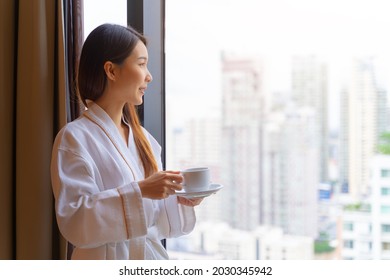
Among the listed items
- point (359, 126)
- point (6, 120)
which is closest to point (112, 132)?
point (6, 120)

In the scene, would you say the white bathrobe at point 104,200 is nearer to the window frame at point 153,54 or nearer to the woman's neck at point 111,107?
the woman's neck at point 111,107

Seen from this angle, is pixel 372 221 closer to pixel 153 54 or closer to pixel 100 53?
pixel 153 54

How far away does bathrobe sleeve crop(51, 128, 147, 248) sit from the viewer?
3.84ft

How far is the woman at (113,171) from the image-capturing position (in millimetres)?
1181

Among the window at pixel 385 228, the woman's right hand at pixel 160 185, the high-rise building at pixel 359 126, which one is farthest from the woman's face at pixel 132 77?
the window at pixel 385 228

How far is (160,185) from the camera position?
119cm

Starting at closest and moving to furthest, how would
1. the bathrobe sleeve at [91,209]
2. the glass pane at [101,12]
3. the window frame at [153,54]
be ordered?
the bathrobe sleeve at [91,209]
the window frame at [153,54]
the glass pane at [101,12]

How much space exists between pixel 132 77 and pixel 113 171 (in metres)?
0.25

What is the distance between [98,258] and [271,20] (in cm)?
99

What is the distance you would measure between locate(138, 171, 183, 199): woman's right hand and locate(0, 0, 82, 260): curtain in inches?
19.1

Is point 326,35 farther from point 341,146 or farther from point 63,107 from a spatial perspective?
point 63,107

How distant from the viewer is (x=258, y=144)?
5.57 ft

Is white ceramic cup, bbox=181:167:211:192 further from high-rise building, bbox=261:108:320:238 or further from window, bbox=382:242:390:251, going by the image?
window, bbox=382:242:390:251

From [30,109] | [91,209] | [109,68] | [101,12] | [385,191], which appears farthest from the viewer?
[101,12]
